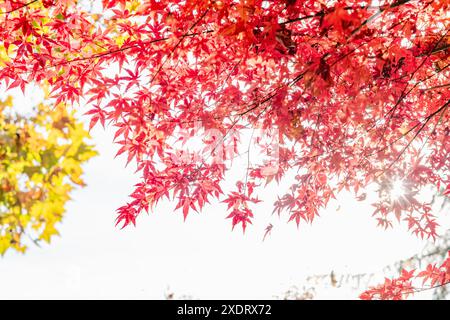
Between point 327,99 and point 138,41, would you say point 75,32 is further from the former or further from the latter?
point 327,99

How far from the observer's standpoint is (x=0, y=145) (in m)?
5.08

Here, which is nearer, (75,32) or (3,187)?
(75,32)

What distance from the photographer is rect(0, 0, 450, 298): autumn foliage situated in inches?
113

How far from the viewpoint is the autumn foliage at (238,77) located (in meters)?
2.88

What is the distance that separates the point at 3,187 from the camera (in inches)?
198

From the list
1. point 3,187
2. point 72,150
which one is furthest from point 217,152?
point 3,187

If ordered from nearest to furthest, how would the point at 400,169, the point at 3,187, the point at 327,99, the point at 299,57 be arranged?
the point at 299,57 < the point at 327,99 < the point at 400,169 < the point at 3,187

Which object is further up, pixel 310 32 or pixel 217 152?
pixel 310 32

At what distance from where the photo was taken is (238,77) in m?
3.58

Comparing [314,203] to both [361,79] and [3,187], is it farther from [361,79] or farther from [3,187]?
[3,187]

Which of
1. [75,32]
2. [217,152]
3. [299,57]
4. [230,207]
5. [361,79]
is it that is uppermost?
[75,32]

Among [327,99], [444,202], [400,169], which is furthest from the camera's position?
[444,202]

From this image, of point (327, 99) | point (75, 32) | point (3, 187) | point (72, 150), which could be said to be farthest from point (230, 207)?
point (3, 187)

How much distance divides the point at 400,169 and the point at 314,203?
1076 mm
